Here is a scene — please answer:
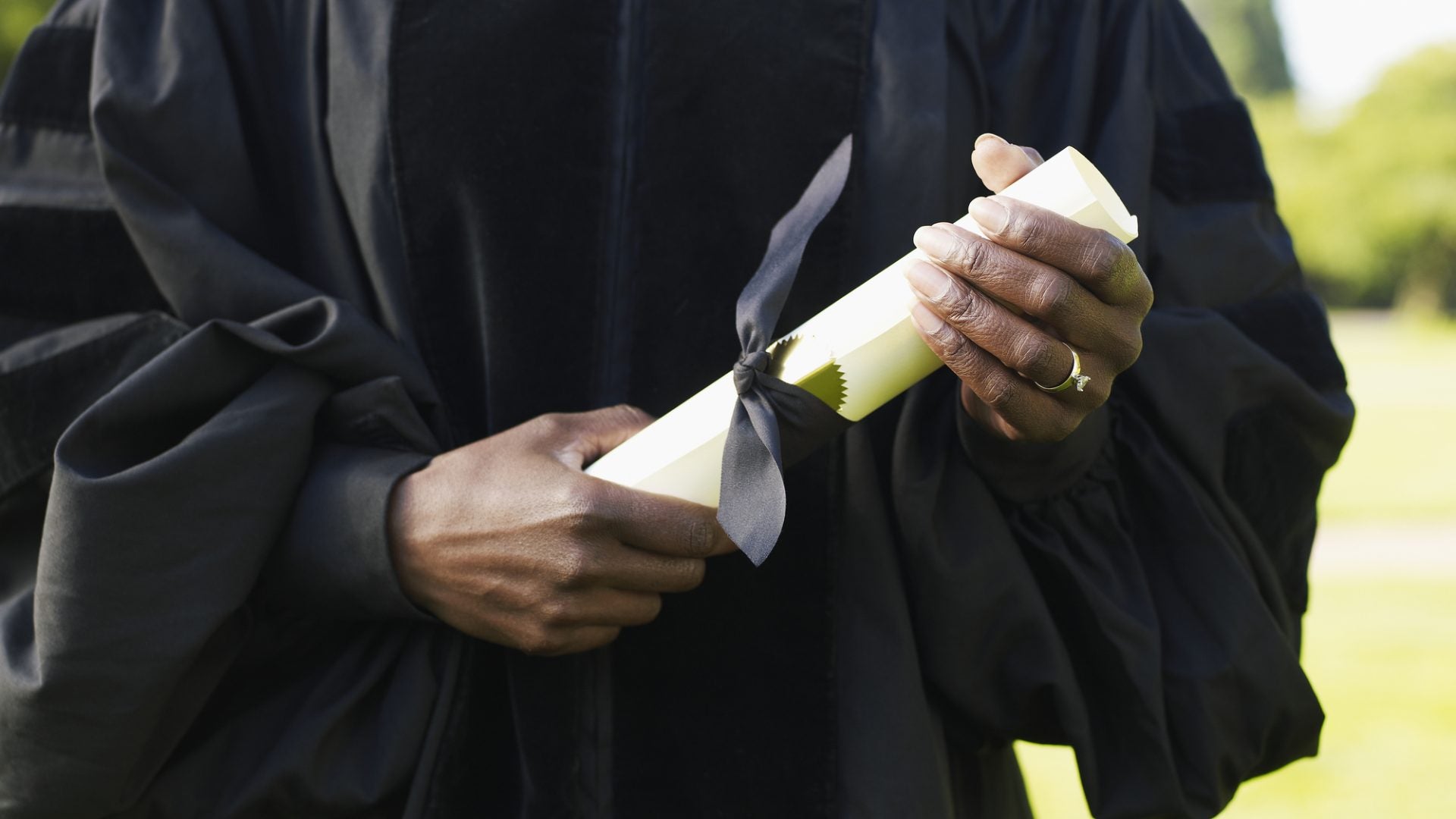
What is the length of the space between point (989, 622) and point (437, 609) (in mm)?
627

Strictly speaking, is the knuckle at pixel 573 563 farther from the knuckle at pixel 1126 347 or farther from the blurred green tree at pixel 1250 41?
the blurred green tree at pixel 1250 41

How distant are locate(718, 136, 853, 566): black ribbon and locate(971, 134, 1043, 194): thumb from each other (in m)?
0.18

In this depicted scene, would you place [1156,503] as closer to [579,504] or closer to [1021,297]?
[1021,297]

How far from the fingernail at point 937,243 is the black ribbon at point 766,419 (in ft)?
0.56

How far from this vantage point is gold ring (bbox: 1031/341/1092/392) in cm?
120

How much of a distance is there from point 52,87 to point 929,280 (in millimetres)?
1174

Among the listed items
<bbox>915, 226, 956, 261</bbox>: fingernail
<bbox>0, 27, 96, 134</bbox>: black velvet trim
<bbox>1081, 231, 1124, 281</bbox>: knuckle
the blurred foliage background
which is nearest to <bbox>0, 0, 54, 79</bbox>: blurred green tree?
the blurred foliage background

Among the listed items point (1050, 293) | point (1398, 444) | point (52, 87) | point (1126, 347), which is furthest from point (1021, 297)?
point (1398, 444)

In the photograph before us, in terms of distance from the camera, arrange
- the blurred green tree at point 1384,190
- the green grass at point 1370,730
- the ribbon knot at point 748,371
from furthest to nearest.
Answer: the blurred green tree at point 1384,190
the green grass at point 1370,730
the ribbon knot at point 748,371

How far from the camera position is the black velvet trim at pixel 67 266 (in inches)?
61.0

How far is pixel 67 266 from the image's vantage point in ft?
5.10

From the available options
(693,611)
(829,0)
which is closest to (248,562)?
(693,611)

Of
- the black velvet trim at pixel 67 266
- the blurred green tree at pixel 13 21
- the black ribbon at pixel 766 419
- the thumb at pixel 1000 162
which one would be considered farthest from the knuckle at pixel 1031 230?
the blurred green tree at pixel 13 21

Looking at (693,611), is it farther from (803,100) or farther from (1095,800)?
(803,100)
